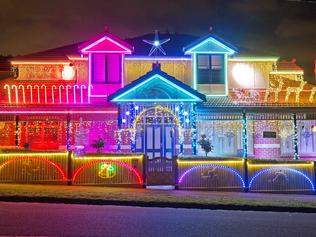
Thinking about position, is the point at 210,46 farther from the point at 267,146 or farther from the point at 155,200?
the point at 155,200

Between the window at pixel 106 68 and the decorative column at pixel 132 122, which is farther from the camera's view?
the window at pixel 106 68

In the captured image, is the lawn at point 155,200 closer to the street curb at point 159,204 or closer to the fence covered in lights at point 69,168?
the street curb at point 159,204

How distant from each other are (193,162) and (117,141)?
21.6ft

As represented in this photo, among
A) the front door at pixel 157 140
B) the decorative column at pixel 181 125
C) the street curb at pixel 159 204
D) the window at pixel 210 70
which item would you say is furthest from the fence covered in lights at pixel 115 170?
the window at pixel 210 70

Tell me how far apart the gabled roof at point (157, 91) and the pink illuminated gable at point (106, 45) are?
328 cm

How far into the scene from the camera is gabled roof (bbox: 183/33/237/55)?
86.9ft

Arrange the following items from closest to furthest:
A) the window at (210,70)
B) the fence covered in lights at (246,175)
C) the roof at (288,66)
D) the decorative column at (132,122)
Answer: the fence covered in lights at (246,175), the decorative column at (132,122), the window at (210,70), the roof at (288,66)

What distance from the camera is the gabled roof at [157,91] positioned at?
77.2ft

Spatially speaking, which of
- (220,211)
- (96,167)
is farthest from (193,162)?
(220,211)

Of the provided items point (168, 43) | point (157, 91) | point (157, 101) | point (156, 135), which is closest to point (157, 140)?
point (156, 135)

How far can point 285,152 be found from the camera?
27.2m

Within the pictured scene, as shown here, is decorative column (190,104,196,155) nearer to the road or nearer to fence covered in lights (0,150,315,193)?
fence covered in lights (0,150,315,193)

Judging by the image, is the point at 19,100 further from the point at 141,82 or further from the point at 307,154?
the point at 307,154

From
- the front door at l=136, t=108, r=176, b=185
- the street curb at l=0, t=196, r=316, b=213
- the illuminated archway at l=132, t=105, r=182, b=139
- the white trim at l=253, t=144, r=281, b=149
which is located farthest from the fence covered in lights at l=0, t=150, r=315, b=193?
the white trim at l=253, t=144, r=281, b=149
